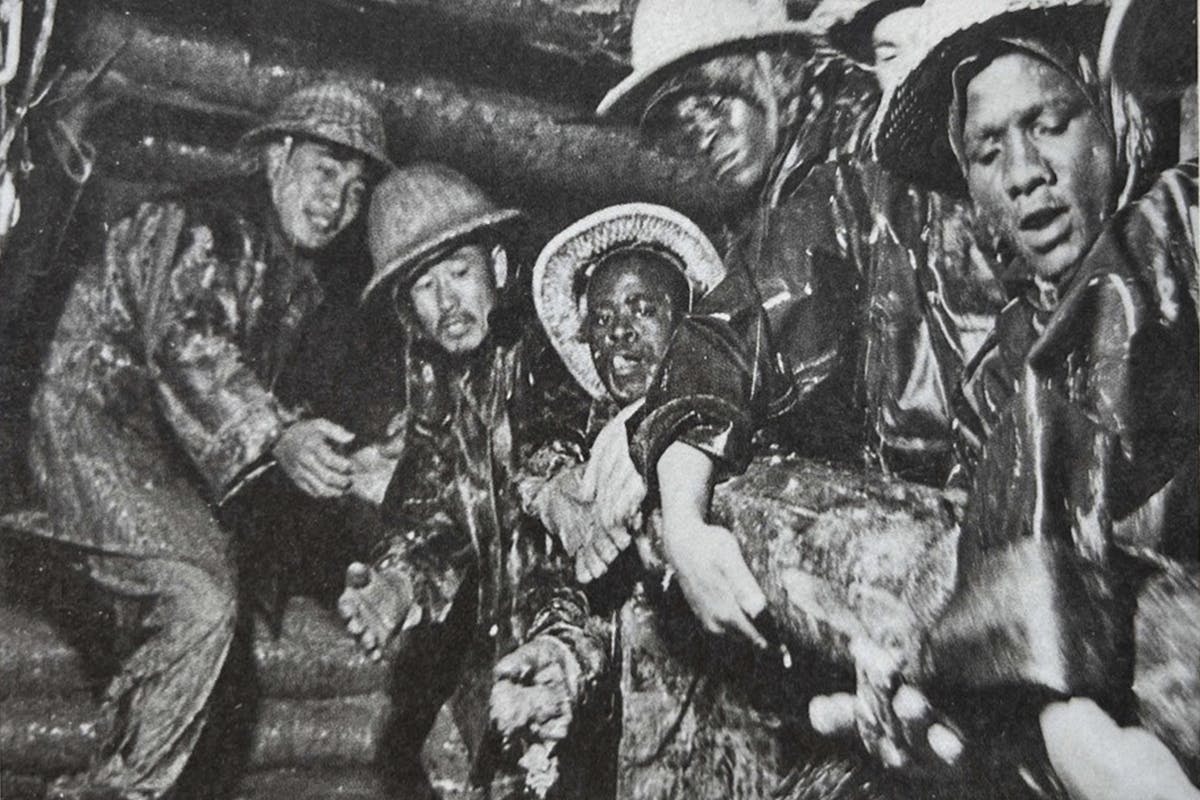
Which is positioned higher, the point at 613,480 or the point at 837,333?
the point at 837,333

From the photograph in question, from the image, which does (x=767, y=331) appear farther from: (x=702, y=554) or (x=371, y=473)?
(x=371, y=473)

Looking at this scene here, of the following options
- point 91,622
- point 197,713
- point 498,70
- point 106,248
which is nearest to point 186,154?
point 106,248

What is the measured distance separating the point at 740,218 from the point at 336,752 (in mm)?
2232

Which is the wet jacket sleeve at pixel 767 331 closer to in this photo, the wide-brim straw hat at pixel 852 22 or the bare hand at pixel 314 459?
the wide-brim straw hat at pixel 852 22

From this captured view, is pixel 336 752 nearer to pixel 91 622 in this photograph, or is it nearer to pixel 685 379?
pixel 91 622

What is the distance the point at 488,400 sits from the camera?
3836 mm

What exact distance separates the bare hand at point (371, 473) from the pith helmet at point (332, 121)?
37.7 inches

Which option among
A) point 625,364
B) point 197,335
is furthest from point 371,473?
point 625,364

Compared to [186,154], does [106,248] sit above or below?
below

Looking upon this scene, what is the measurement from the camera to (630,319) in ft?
13.0

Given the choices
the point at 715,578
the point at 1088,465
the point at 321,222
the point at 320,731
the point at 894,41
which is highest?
the point at 894,41

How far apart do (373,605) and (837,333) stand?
1828 millimetres

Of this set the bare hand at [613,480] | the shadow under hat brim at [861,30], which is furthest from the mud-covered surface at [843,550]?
the shadow under hat brim at [861,30]

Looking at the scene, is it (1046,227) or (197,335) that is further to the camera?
(1046,227)
